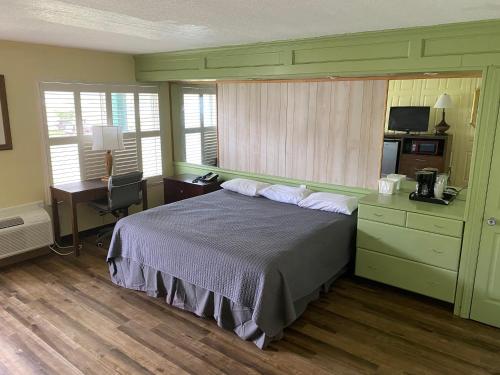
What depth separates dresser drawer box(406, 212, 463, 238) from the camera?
294 cm

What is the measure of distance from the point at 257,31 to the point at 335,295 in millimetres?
2337

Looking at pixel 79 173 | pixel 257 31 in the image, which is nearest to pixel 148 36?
pixel 257 31

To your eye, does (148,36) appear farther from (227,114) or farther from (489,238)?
(489,238)

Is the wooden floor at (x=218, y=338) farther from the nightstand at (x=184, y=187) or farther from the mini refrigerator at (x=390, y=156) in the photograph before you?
the nightstand at (x=184, y=187)

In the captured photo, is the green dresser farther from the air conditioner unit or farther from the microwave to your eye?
the air conditioner unit

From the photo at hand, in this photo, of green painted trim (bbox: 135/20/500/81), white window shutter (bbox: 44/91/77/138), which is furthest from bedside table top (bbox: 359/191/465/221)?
white window shutter (bbox: 44/91/77/138)

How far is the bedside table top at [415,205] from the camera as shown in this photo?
3.01 m

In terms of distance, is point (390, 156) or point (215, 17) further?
point (390, 156)

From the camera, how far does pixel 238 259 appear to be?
272cm

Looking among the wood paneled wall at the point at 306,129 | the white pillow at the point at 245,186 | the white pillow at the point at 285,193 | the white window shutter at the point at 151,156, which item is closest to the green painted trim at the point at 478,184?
the wood paneled wall at the point at 306,129

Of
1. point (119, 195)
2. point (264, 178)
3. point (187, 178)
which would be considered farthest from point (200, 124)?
point (119, 195)

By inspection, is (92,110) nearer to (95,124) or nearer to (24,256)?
(95,124)

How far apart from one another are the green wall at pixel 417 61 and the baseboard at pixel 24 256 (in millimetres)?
2709

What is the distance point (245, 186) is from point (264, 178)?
14.0 inches
